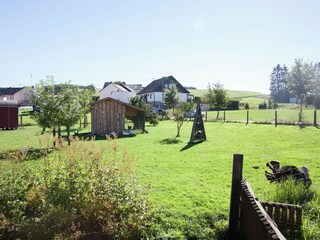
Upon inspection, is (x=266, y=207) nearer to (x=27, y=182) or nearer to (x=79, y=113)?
(x=27, y=182)

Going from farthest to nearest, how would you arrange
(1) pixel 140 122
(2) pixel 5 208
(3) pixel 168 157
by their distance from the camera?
(1) pixel 140 122, (3) pixel 168 157, (2) pixel 5 208

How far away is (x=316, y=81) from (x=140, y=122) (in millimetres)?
22111

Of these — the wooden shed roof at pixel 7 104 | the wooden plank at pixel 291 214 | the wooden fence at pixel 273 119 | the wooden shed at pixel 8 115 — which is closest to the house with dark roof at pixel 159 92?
the wooden fence at pixel 273 119

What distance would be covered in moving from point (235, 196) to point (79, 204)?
2.89 meters

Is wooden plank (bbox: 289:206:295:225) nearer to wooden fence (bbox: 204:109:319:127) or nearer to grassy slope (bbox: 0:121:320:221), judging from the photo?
grassy slope (bbox: 0:121:320:221)

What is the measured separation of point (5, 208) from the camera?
561cm

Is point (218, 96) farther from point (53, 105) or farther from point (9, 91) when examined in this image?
point (9, 91)

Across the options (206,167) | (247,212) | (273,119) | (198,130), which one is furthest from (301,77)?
(247,212)

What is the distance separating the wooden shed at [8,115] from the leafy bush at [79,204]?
26767mm

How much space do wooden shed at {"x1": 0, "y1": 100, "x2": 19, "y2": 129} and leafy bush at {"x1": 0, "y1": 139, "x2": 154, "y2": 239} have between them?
87.8 feet

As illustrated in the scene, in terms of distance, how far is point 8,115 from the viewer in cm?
3023

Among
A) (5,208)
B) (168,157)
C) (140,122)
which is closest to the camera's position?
(5,208)

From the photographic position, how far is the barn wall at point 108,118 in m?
24.4

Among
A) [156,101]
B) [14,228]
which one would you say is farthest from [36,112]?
[156,101]
